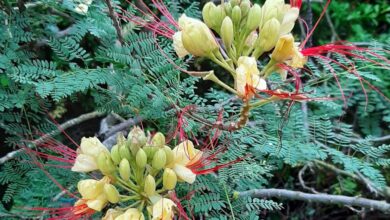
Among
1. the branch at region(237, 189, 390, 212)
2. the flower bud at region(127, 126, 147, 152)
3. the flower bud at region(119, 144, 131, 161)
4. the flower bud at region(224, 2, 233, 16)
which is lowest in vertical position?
the branch at region(237, 189, 390, 212)

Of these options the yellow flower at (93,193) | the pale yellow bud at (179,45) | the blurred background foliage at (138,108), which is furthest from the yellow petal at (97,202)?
the pale yellow bud at (179,45)

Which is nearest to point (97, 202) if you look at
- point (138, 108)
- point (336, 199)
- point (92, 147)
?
point (92, 147)

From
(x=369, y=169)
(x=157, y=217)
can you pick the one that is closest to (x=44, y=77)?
(x=157, y=217)

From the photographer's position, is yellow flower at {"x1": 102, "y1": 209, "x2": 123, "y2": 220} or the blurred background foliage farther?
the blurred background foliage

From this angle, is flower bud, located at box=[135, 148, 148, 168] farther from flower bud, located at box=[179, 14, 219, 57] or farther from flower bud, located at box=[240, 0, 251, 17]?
flower bud, located at box=[240, 0, 251, 17]

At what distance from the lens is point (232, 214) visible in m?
1.40

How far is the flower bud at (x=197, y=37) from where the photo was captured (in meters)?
1.25

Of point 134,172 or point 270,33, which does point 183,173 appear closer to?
point 134,172

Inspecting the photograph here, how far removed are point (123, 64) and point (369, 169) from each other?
2.22 ft

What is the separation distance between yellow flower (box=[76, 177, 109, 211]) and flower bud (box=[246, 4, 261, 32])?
0.45m

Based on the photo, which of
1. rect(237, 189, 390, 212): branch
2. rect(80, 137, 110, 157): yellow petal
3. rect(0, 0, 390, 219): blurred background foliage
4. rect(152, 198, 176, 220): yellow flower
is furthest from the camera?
rect(237, 189, 390, 212): branch

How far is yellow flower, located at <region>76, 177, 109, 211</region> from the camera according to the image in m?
1.24

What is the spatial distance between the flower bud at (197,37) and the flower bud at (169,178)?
26 centimetres

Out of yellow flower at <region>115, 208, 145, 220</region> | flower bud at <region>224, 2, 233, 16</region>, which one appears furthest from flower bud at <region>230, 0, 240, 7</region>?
yellow flower at <region>115, 208, 145, 220</region>
